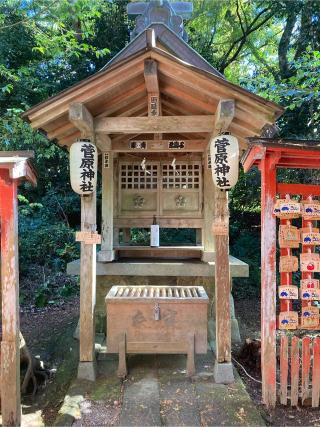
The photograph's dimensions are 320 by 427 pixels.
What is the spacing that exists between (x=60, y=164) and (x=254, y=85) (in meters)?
7.66

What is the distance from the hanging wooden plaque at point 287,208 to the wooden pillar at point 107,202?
10.3 ft

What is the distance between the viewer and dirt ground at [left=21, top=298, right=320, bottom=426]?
395 centimetres

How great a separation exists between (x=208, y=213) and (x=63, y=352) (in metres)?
3.50

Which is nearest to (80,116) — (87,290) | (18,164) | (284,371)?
(18,164)

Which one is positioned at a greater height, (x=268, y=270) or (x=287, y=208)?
(x=287, y=208)

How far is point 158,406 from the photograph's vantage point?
395 cm

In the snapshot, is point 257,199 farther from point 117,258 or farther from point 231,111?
point 231,111

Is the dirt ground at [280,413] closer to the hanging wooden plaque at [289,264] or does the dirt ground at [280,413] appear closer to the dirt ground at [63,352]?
the dirt ground at [63,352]

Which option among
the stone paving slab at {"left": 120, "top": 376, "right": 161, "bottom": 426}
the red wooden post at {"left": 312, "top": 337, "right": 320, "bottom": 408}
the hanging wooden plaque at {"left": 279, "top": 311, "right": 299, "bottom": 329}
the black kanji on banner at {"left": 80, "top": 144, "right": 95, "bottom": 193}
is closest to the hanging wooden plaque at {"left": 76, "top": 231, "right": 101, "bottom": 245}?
the black kanji on banner at {"left": 80, "top": 144, "right": 95, "bottom": 193}

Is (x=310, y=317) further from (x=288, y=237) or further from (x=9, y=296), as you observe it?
(x=9, y=296)

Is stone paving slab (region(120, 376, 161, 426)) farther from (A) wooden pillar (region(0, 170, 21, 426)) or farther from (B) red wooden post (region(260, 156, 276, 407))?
(B) red wooden post (region(260, 156, 276, 407))

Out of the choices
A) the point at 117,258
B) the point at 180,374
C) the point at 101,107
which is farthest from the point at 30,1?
the point at 180,374

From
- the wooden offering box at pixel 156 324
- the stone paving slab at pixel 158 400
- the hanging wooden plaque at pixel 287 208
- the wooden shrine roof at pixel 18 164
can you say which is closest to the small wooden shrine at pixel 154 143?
the wooden offering box at pixel 156 324

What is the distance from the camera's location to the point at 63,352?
6.28 meters
